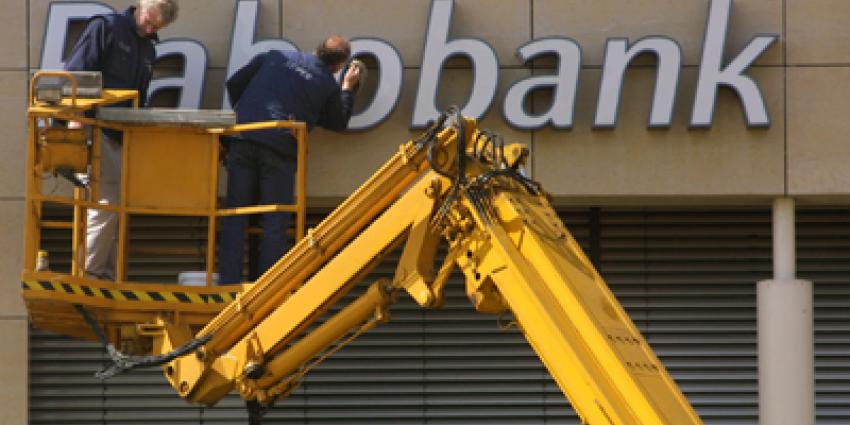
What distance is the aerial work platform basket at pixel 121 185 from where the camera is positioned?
1174 centimetres

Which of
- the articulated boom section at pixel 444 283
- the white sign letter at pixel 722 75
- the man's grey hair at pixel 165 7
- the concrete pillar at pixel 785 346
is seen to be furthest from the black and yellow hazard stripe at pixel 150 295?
the concrete pillar at pixel 785 346

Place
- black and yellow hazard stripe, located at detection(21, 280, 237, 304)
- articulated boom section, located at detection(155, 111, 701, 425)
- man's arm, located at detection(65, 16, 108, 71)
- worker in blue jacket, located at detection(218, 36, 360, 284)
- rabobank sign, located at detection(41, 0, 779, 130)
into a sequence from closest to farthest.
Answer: articulated boom section, located at detection(155, 111, 701, 425) → black and yellow hazard stripe, located at detection(21, 280, 237, 304) → worker in blue jacket, located at detection(218, 36, 360, 284) → man's arm, located at detection(65, 16, 108, 71) → rabobank sign, located at detection(41, 0, 779, 130)

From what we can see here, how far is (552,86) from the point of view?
47.0 ft

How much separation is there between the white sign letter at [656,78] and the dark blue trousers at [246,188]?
2.90 meters

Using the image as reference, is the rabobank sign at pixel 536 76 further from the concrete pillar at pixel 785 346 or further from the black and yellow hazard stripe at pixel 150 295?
the black and yellow hazard stripe at pixel 150 295

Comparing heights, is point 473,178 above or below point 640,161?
below

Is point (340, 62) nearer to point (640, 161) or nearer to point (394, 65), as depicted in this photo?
point (394, 65)

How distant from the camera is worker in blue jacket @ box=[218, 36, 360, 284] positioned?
41.0 ft

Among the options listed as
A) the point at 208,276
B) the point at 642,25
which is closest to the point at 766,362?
the point at 642,25

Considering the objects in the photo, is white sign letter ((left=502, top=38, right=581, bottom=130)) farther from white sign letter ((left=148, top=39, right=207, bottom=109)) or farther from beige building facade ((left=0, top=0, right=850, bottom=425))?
white sign letter ((left=148, top=39, right=207, bottom=109))

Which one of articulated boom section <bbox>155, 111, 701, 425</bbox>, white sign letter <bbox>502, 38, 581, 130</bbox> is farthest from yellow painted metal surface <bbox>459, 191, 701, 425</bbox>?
white sign letter <bbox>502, 38, 581, 130</bbox>

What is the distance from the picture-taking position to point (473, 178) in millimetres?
10102

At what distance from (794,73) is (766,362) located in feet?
7.94

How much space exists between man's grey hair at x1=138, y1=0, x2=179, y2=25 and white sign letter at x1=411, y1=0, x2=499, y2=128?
2.29m
